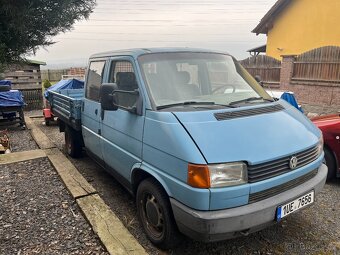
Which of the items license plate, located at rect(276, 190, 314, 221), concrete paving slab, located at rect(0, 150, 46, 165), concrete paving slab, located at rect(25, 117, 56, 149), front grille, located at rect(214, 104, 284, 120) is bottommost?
concrete paving slab, located at rect(25, 117, 56, 149)

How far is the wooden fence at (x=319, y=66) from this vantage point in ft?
35.2

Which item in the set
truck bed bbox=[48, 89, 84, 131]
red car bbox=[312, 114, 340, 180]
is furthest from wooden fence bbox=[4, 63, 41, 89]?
red car bbox=[312, 114, 340, 180]

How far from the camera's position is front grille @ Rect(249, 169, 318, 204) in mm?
2513

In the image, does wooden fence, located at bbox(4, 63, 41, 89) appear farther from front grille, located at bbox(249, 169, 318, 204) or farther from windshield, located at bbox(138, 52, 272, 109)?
front grille, located at bbox(249, 169, 318, 204)

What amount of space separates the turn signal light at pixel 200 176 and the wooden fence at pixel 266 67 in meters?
12.1

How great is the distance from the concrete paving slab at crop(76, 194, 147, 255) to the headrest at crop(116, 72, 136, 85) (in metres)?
1.57

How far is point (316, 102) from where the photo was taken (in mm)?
11398

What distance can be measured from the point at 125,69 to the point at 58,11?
99 cm

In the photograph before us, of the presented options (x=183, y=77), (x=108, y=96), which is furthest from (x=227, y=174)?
(x=108, y=96)

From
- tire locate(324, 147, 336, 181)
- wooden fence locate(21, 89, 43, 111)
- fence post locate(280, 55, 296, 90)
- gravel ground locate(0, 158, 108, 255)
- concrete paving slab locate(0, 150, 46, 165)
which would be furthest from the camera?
wooden fence locate(21, 89, 43, 111)

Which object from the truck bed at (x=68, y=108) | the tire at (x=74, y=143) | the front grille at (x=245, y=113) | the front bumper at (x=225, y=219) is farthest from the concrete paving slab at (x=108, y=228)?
the tire at (x=74, y=143)

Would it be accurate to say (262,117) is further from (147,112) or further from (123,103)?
(123,103)

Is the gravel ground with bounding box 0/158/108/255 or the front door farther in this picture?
the front door

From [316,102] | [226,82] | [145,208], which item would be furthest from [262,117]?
[316,102]
